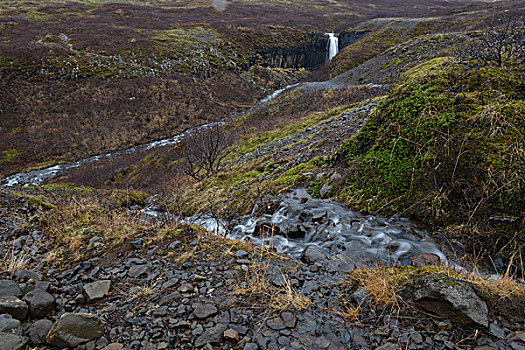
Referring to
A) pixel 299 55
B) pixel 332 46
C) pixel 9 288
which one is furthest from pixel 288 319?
pixel 332 46

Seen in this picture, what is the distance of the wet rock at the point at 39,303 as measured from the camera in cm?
296

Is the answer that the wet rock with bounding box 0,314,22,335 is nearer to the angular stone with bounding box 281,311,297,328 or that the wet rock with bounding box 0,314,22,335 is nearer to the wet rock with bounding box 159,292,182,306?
the wet rock with bounding box 159,292,182,306

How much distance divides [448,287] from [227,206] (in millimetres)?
5823

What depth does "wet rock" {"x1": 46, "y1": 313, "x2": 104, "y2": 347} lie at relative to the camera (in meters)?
2.59

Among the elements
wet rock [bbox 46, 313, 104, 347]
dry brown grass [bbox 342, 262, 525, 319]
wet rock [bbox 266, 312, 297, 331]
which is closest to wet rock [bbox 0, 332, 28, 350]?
wet rock [bbox 46, 313, 104, 347]

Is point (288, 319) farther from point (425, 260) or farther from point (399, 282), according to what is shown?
point (425, 260)

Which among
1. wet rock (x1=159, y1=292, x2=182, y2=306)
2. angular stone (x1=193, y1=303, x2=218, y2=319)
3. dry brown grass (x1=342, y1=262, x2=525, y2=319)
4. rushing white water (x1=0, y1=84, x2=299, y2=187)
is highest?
dry brown grass (x1=342, y1=262, x2=525, y2=319)

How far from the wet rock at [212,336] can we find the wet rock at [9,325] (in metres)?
1.72

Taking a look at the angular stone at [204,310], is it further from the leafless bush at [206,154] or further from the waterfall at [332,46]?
the waterfall at [332,46]

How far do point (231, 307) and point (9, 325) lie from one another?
7.08 ft

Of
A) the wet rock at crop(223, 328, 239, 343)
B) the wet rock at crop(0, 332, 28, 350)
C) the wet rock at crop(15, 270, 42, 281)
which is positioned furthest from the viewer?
the wet rock at crop(15, 270, 42, 281)

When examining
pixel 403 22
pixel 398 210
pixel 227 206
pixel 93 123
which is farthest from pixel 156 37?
pixel 398 210

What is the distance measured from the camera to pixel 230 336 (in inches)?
107

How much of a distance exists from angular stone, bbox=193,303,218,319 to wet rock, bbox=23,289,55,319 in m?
1.65
